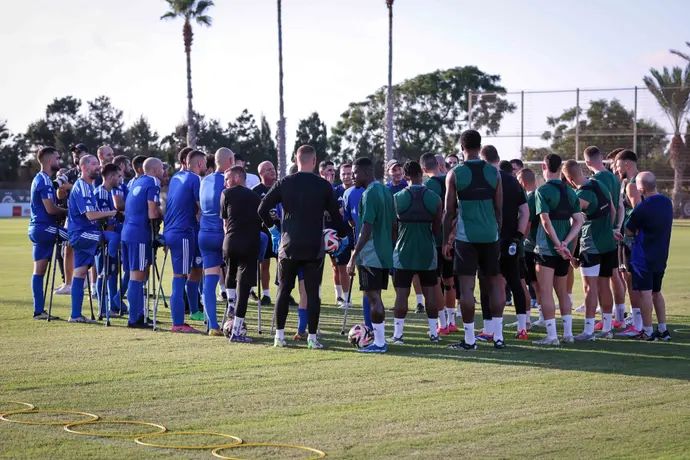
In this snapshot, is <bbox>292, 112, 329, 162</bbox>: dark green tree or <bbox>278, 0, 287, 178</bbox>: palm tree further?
<bbox>292, 112, 329, 162</bbox>: dark green tree

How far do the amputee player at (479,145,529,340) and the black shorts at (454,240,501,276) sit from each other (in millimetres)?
239

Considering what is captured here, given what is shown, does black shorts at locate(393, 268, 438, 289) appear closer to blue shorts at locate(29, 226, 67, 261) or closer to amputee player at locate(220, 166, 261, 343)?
amputee player at locate(220, 166, 261, 343)

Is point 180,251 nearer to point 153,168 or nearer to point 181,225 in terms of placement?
point 181,225

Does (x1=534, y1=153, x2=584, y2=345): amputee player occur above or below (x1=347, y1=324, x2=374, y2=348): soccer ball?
above

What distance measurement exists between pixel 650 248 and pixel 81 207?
303 inches

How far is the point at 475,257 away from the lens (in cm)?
1214

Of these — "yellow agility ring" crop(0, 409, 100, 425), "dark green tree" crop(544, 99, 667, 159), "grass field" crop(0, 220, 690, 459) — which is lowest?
"yellow agility ring" crop(0, 409, 100, 425)

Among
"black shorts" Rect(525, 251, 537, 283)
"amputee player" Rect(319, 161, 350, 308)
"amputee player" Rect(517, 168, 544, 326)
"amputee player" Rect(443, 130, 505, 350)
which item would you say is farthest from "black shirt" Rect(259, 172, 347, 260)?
"black shorts" Rect(525, 251, 537, 283)

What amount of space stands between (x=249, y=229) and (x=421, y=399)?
14.5 ft

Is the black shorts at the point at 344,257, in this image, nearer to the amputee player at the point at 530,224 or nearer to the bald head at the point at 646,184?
the amputee player at the point at 530,224

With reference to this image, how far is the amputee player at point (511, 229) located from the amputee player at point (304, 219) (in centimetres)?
192

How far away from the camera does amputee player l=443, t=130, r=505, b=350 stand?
12.0m

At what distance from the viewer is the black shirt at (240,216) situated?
12.9 meters

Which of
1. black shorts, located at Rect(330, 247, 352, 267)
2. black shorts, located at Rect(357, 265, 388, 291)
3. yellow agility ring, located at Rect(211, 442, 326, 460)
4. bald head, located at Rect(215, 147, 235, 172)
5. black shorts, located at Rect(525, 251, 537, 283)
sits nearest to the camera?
yellow agility ring, located at Rect(211, 442, 326, 460)
